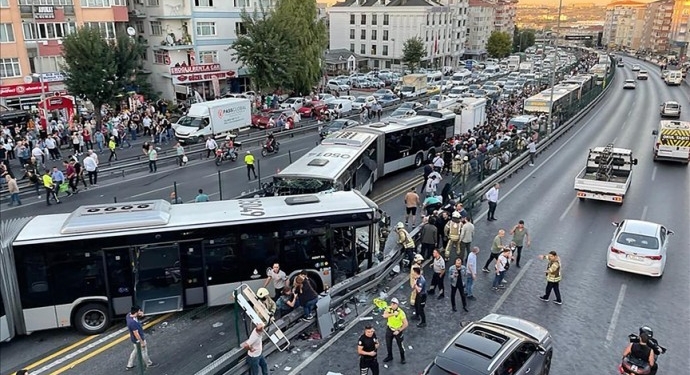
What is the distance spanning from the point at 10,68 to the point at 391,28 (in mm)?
71191

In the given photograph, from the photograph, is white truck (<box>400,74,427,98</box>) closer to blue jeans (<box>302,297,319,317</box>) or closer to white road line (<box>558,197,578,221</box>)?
white road line (<box>558,197,578,221</box>)

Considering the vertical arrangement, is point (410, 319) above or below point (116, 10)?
below

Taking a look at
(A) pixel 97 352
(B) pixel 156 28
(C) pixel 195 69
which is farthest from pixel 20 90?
(A) pixel 97 352

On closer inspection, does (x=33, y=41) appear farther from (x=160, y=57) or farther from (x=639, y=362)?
(x=639, y=362)

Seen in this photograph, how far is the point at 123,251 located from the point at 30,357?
3094 mm

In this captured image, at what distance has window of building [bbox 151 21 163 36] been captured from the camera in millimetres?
54781

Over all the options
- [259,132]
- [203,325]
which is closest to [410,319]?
[203,325]

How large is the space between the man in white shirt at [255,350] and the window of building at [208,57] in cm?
4993

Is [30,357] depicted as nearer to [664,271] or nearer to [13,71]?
[664,271]

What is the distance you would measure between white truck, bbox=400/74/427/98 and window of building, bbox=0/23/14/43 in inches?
1474

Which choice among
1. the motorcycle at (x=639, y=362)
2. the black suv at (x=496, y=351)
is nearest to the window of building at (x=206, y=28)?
the black suv at (x=496, y=351)

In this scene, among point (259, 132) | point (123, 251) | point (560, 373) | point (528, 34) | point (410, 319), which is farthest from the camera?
point (528, 34)

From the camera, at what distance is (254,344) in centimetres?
1055

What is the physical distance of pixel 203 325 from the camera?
13.6 metres
